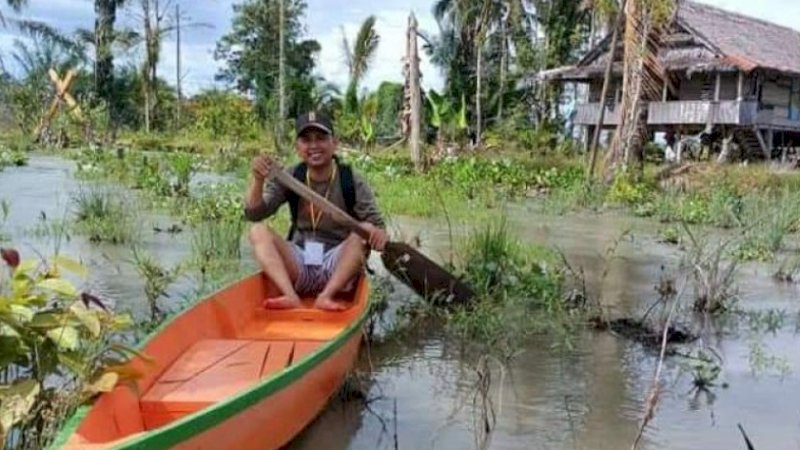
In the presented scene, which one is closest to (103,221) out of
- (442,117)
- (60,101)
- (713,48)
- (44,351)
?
(44,351)

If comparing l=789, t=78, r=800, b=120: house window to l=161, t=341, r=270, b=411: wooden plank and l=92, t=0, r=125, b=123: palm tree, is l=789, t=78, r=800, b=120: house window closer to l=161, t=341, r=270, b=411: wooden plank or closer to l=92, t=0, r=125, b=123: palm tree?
l=92, t=0, r=125, b=123: palm tree

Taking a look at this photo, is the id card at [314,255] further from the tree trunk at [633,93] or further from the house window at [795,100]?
the house window at [795,100]

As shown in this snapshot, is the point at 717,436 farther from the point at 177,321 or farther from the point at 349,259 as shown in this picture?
the point at 177,321

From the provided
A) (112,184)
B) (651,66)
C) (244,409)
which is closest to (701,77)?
(651,66)

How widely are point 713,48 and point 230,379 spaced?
22.9m

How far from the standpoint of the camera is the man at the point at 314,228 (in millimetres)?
5496

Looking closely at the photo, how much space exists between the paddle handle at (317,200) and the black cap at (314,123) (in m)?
0.29

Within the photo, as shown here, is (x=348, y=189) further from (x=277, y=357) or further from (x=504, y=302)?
(x=504, y=302)

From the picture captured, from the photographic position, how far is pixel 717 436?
4.64m

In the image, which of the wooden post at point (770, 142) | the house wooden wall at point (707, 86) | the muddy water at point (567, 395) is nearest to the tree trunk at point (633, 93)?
the house wooden wall at point (707, 86)

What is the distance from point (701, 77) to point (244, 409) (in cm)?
2524

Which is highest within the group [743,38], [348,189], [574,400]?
[743,38]

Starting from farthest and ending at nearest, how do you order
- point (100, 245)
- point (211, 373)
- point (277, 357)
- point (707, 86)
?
point (707, 86) < point (100, 245) < point (277, 357) < point (211, 373)

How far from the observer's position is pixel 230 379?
4.13m
